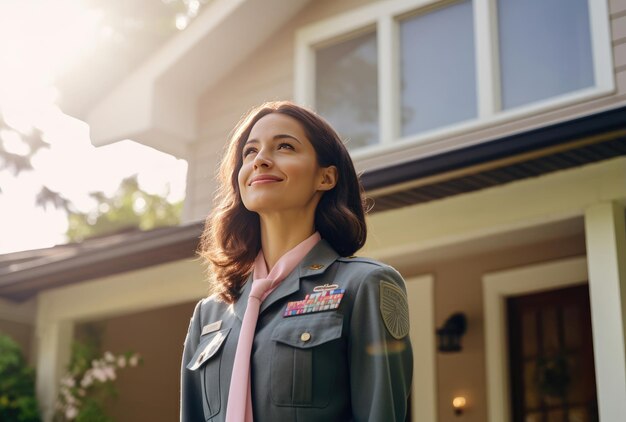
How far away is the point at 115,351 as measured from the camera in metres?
9.35

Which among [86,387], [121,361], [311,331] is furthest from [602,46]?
[311,331]

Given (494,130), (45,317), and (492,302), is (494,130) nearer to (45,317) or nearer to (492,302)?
(492,302)

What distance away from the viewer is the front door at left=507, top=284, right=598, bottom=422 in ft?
23.2

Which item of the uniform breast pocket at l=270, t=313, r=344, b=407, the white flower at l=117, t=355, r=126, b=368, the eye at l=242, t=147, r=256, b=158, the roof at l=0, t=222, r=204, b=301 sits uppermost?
the roof at l=0, t=222, r=204, b=301

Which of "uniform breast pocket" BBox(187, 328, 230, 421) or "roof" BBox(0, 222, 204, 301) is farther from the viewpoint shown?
"roof" BBox(0, 222, 204, 301)

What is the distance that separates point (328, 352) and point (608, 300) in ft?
12.0

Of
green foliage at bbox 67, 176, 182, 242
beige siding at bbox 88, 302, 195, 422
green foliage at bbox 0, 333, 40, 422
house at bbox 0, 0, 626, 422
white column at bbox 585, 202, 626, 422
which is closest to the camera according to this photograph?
white column at bbox 585, 202, 626, 422

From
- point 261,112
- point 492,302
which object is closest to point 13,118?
point 492,302

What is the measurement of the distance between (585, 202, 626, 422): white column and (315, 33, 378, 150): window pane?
2.41m

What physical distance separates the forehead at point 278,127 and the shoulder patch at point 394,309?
0.43m

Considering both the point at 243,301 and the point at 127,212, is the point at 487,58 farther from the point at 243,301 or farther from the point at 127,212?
the point at 127,212

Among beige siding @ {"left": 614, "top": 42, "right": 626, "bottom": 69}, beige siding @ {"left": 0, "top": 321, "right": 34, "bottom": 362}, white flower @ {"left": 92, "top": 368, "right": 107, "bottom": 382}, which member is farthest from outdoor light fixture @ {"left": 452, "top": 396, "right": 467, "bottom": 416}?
beige siding @ {"left": 0, "top": 321, "right": 34, "bottom": 362}

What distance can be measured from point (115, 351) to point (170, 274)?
1602 millimetres

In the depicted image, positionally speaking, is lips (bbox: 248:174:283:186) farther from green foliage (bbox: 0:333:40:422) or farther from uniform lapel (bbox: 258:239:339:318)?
green foliage (bbox: 0:333:40:422)
